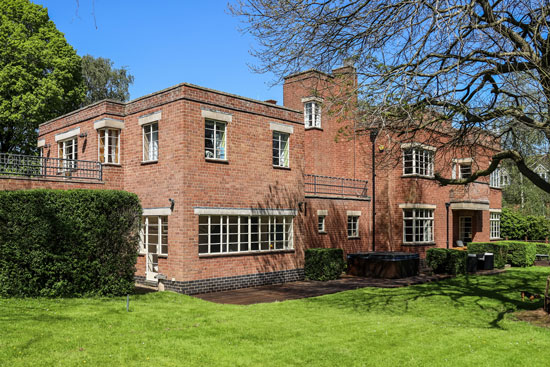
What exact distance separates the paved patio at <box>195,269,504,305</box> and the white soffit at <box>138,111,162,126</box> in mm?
6386

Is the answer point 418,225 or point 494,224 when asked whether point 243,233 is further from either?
point 494,224

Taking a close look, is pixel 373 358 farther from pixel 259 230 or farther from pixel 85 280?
pixel 259 230

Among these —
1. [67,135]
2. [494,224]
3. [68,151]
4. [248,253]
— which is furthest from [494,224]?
[67,135]

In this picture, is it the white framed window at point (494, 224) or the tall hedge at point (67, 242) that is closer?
the tall hedge at point (67, 242)

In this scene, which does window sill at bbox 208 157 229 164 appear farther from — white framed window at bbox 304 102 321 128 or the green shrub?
the green shrub

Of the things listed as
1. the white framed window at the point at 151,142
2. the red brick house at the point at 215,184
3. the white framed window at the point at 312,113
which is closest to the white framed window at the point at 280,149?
the red brick house at the point at 215,184

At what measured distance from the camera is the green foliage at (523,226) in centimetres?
3569

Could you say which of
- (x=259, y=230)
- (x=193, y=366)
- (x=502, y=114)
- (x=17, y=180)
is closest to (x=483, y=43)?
(x=502, y=114)

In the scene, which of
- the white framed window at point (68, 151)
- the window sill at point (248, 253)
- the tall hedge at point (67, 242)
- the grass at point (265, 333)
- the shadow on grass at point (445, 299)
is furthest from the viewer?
the white framed window at point (68, 151)

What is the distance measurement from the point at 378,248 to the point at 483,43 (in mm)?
15250

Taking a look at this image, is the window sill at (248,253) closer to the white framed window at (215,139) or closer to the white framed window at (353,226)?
the white framed window at (215,139)

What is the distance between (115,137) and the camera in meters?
18.7

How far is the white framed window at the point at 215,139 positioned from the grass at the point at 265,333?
5239 mm

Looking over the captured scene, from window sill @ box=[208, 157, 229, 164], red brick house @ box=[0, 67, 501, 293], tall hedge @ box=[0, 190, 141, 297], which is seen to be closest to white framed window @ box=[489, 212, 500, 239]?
red brick house @ box=[0, 67, 501, 293]
